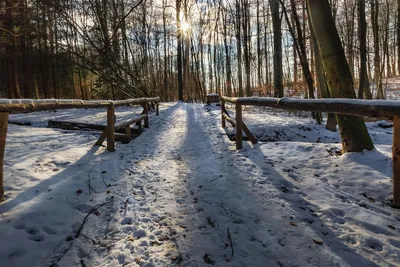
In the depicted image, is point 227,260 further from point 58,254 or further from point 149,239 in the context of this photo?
point 58,254

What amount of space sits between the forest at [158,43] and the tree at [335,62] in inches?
5.8

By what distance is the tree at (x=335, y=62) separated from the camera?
4.32 meters

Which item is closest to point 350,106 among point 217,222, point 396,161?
point 396,161

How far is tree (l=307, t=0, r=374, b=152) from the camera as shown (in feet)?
14.2

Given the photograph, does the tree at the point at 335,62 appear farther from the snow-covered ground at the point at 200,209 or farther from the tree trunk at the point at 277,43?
the tree trunk at the point at 277,43

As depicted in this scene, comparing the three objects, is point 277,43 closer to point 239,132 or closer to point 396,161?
point 239,132

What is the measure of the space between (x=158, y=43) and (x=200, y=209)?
95.9 ft

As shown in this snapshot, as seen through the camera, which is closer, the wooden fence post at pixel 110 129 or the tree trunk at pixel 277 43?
the wooden fence post at pixel 110 129

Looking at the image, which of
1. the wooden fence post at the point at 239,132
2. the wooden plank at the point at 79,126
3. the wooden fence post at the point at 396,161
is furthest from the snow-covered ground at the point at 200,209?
the wooden plank at the point at 79,126

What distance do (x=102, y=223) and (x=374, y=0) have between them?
21.1m

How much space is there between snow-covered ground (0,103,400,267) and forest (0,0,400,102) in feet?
7.63

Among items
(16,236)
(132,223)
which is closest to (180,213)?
(132,223)

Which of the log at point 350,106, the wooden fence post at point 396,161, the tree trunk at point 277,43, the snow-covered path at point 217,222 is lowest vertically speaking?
the snow-covered path at point 217,222

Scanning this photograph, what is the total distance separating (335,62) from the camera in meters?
4.43
